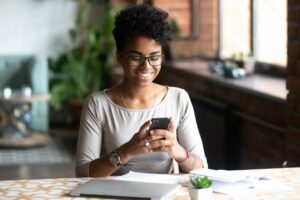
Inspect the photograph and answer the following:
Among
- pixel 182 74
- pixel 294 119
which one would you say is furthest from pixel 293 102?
pixel 182 74

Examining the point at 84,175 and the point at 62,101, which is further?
the point at 62,101

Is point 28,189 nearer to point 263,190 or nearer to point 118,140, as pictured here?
point 118,140

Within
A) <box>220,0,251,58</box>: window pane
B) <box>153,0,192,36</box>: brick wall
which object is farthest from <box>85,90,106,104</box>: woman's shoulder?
<box>153,0,192,36</box>: brick wall

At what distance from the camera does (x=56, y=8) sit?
7.40 meters

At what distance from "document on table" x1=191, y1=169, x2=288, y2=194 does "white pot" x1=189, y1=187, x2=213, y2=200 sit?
147mm

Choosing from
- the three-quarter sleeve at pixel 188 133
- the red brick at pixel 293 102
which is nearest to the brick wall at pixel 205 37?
the red brick at pixel 293 102

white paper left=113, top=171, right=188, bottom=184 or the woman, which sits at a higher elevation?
the woman

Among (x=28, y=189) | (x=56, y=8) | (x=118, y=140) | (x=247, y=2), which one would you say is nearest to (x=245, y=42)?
(x=247, y=2)

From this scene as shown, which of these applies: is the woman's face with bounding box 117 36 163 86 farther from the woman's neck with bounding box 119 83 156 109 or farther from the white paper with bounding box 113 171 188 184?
the white paper with bounding box 113 171 188 184

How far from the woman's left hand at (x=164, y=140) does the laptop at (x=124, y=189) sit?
0.48 ft

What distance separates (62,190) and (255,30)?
11.1 feet

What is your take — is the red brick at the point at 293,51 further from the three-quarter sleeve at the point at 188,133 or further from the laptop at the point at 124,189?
the laptop at the point at 124,189

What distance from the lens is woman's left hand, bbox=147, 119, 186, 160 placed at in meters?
2.10

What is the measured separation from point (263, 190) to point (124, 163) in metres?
0.49
